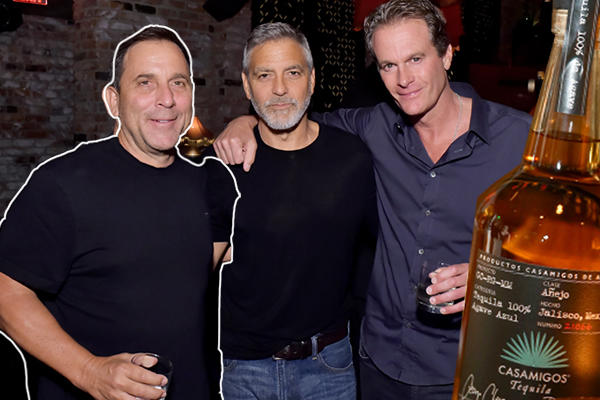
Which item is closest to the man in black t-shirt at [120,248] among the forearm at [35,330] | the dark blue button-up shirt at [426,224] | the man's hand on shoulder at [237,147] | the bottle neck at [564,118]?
the forearm at [35,330]

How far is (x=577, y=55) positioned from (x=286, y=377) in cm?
134

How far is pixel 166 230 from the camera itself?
133cm

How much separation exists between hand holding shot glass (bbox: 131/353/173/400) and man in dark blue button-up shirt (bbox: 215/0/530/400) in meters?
0.66

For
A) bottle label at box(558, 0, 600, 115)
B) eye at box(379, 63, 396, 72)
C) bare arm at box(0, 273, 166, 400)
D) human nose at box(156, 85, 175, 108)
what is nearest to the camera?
bottle label at box(558, 0, 600, 115)

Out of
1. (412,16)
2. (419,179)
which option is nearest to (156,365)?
(419,179)

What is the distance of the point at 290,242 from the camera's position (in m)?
1.57

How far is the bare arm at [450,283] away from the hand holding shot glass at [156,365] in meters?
0.54

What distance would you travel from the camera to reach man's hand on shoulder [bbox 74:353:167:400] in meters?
0.99

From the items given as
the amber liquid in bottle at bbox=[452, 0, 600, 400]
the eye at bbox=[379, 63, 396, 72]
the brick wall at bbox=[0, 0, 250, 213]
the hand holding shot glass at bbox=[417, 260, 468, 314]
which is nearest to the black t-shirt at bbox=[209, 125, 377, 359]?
the eye at bbox=[379, 63, 396, 72]

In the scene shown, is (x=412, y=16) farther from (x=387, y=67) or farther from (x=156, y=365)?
(x=156, y=365)

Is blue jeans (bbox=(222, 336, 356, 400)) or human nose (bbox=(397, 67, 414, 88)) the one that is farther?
blue jeans (bbox=(222, 336, 356, 400))

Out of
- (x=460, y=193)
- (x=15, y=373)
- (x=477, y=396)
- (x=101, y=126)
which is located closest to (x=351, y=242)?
(x=460, y=193)

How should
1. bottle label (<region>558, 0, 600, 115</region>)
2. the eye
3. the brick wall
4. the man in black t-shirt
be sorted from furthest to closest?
the brick wall → the eye → the man in black t-shirt → bottle label (<region>558, 0, 600, 115</region>)
